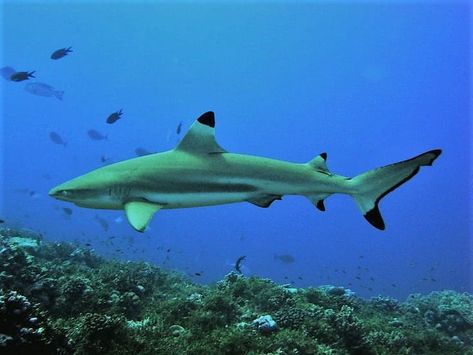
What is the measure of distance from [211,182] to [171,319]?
369 centimetres

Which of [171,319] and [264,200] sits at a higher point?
[264,200]

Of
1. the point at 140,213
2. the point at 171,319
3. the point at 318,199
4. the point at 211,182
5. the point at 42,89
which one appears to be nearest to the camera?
the point at 140,213

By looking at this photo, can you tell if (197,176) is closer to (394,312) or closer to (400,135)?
(394,312)

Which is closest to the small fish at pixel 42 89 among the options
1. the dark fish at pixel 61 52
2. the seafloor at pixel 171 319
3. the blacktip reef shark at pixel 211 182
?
the dark fish at pixel 61 52

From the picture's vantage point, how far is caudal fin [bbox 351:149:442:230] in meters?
5.79

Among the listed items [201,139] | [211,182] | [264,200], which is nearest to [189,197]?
[211,182]

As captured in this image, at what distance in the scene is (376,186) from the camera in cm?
600

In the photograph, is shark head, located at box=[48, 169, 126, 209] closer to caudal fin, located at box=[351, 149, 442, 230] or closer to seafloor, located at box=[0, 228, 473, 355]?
seafloor, located at box=[0, 228, 473, 355]

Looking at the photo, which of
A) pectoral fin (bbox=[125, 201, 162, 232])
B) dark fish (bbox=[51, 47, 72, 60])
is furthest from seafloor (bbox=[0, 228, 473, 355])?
dark fish (bbox=[51, 47, 72, 60])

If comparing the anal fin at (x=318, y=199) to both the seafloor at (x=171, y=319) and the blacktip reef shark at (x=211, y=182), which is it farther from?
the seafloor at (x=171, y=319)

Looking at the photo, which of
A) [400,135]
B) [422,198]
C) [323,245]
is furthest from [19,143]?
[422,198]

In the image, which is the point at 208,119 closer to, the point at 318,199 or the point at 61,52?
the point at 318,199

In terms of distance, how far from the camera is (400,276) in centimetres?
12988

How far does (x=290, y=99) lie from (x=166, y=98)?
42.5 m
